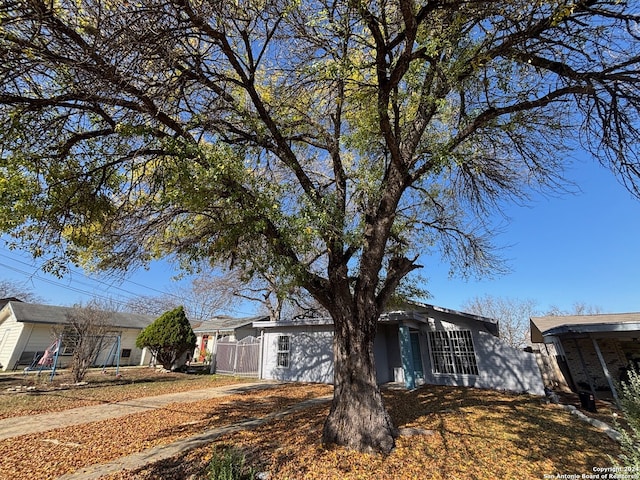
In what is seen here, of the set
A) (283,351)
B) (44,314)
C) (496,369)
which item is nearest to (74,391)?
(283,351)

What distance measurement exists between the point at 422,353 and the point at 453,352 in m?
1.30

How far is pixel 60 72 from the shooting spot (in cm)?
334

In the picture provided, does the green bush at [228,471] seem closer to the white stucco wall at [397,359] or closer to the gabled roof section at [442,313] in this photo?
the gabled roof section at [442,313]

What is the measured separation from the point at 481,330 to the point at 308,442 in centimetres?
997

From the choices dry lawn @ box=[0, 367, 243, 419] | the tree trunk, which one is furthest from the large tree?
dry lawn @ box=[0, 367, 243, 419]

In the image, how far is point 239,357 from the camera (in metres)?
16.4

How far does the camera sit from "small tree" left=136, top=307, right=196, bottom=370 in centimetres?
1594

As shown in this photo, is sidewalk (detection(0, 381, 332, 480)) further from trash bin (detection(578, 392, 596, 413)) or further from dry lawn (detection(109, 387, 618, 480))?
trash bin (detection(578, 392, 596, 413))

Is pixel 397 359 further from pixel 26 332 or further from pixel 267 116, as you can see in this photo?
pixel 26 332

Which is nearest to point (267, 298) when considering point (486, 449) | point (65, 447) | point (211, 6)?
point (65, 447)

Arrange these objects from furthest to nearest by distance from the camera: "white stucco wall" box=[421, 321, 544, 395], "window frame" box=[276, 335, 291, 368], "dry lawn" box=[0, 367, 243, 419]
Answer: "window frame" box=[276, 335, 291, 368] → "white stucco wall" box=[421, 321, 544, 395] → "dry lawn" box=[0, 367, 243, 419]

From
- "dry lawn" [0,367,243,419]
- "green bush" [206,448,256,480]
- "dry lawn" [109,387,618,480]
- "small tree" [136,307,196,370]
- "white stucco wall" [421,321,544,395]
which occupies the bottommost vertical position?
"dry lawn" [109,387,618,480]

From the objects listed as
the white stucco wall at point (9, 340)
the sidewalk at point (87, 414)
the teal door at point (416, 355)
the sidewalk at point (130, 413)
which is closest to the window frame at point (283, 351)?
the sidewalk at point (130, 413)

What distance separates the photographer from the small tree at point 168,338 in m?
15.9
